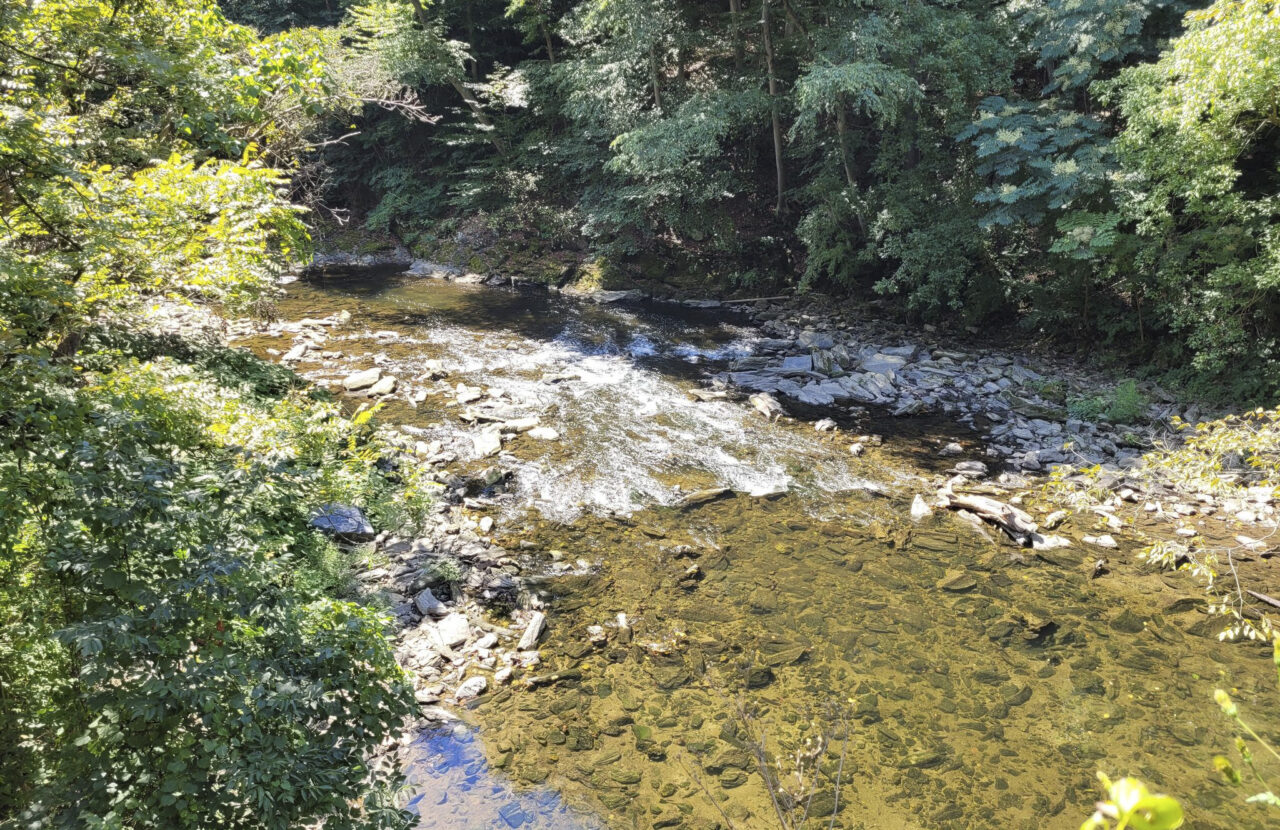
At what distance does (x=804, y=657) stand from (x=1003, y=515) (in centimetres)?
342

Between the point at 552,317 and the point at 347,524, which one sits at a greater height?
the point at 552,317

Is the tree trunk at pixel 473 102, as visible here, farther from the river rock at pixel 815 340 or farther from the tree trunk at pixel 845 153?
the river rock at pixel 815 340

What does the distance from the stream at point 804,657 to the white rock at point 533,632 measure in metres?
0.12

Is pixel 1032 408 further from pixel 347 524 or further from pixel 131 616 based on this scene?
pixel 131 616

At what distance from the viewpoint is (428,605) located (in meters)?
6.08

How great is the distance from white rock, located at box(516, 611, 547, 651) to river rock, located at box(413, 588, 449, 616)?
0.79m

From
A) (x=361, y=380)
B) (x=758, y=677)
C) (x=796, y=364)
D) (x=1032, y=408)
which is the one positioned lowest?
→ (x=758, y=677)

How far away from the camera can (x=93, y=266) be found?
15.1 feet

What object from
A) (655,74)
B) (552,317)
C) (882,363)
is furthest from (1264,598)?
(655,74)

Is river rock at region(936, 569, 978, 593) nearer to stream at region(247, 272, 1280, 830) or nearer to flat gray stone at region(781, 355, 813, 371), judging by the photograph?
stream at region(247, 272, 1280, 830)

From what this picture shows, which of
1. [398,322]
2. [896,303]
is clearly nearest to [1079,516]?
[896,303]

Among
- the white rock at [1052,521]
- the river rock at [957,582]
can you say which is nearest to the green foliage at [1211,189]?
the white rock at [1052,521]

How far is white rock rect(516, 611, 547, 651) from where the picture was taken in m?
Result: 5.79

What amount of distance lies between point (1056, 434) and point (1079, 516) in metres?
2.18
